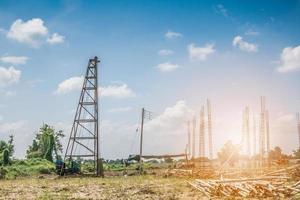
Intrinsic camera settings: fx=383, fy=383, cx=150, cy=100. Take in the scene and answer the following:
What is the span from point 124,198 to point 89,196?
223 centimetres

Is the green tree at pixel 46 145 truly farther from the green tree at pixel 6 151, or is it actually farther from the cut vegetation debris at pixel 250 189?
the cut vegetation debris at pixel 250 189

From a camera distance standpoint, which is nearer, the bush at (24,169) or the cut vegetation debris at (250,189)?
the cut vegetation debris at (250,189)

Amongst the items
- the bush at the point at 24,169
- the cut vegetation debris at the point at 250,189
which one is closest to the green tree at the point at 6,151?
the bush at the point at 24,169

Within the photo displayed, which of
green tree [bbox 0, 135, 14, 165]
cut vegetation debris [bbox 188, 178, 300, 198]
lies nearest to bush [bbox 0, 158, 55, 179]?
green tree [bbox 0, 135, 14, 165]

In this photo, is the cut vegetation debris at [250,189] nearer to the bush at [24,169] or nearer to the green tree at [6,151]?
the bush at [24,169]

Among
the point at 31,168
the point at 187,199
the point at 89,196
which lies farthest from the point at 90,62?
the point at 187,199

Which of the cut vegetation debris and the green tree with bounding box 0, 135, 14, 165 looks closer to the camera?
the cut vegetation debris

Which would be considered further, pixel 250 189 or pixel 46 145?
pixel 46 145

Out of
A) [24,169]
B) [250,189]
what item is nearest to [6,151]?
[24,169]

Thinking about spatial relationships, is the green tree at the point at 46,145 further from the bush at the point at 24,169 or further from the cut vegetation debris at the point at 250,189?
the cut vegetation debris at the point at 250,189

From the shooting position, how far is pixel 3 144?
5562 cm

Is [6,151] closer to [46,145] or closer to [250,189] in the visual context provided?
[46,145]

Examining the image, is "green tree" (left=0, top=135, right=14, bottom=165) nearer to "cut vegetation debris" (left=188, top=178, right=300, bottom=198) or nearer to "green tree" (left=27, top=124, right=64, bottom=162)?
"green tree" (left=27, top=124, right=64, bottom=162)

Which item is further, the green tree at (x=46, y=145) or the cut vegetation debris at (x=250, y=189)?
the green tree at (x=46, y=145)
